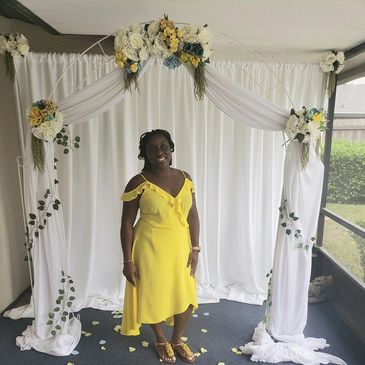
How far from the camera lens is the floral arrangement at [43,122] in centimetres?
211

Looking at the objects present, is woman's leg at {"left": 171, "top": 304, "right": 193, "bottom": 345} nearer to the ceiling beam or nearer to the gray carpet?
the gray carpet

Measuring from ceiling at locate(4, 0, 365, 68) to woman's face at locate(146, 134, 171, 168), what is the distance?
81 centimetres

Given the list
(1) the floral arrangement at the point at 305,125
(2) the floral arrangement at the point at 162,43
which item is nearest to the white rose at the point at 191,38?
(2) the floral arrangement at the point at 162,43

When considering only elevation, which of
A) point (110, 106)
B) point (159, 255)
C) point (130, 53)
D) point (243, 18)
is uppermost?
point (243, 18)

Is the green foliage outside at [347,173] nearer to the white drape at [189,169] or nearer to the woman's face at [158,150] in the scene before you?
the white drape at [189,169]

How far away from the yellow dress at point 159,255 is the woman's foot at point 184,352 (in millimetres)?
298

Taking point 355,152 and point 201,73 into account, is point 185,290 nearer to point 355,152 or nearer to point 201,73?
point 201,73

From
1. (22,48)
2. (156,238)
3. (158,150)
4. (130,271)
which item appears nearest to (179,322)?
(130,271)

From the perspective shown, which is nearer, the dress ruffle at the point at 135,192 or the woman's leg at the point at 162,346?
the dress ruffle at the point at 135,192

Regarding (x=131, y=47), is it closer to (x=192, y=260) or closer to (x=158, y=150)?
(x=158, y=150)

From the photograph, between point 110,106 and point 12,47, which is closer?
point 110,106

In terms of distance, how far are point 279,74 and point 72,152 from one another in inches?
77.2

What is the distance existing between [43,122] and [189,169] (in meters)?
1.34

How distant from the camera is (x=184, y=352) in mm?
2314
